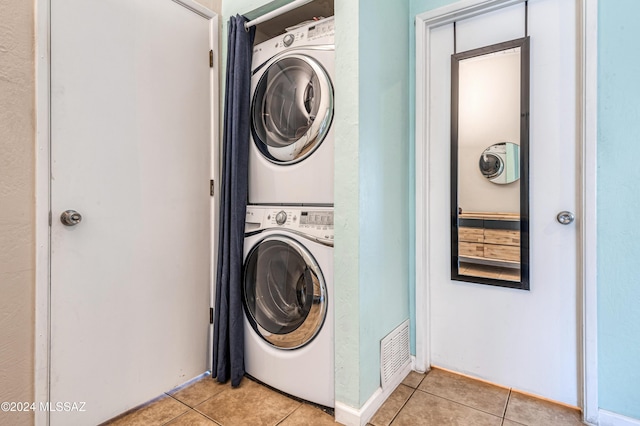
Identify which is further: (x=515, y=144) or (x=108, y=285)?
(x=515, y=144)

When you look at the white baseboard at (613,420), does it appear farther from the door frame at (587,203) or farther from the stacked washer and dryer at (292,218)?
the stacked washer and dryer at (292,218)

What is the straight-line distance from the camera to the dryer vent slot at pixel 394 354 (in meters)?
1.55

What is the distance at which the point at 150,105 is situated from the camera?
4.98 feet

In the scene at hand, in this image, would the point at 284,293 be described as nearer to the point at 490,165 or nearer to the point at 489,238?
the point at 489,238

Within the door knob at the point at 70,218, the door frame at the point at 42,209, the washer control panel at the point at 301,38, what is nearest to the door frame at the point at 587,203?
the washer control panel at the point at 301,38

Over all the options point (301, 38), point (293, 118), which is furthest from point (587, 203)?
point (301, 38)

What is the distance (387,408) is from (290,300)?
691 mm

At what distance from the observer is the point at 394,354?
166cm

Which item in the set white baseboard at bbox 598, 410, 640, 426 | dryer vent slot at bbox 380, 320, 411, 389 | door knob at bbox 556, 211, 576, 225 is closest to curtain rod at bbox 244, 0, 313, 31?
door knob at bbox 556, 211, 576, 225

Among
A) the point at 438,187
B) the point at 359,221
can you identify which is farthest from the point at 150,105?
the point at 438,187

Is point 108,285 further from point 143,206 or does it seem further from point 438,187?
point 438,187

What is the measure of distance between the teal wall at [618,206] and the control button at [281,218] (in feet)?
4.68

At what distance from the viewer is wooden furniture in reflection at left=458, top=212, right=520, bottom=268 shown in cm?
162

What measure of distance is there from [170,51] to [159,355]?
153cm
